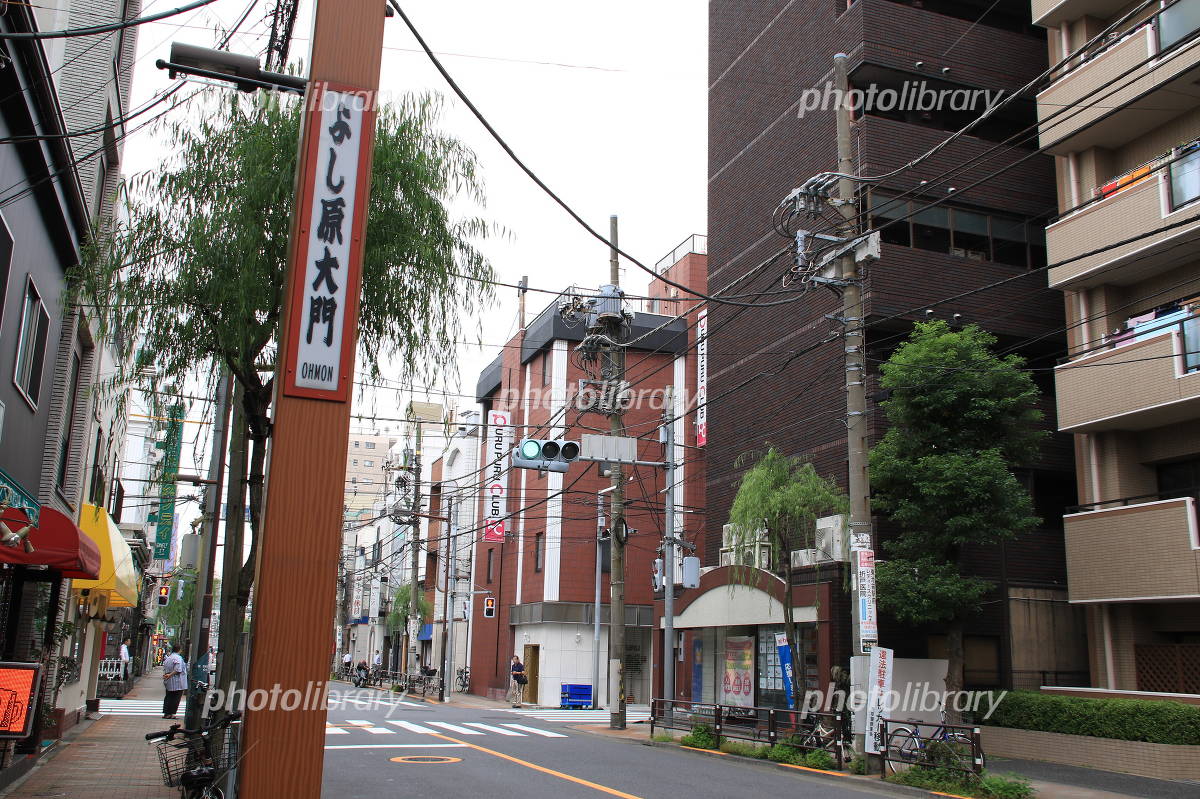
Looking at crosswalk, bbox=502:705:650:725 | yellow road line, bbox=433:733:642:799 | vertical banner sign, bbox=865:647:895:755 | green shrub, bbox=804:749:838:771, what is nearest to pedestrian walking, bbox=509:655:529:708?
crosswalk, bbox=502:705:650:725

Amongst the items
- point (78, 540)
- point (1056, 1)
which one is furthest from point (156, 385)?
point (1056, 1)

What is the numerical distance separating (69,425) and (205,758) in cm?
1091

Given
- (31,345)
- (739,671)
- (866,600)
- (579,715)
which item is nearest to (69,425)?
(31,345)

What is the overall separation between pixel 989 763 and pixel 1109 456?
7616 mm

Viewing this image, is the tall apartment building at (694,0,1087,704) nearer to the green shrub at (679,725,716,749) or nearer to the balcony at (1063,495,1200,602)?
the balcony at (1063,495,1200,602)

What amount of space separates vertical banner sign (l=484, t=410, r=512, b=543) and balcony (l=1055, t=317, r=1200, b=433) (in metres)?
23.2

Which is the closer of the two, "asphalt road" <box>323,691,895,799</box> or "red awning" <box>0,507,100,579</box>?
"red awning" <box>0,507,100,579</box>

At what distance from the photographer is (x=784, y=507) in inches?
773

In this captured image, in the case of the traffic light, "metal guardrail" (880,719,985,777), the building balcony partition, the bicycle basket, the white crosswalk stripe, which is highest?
the building balcony partition

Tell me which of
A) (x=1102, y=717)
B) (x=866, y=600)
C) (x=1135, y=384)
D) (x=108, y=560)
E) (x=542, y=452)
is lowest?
(x=1102, y=717)

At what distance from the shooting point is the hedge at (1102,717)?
626 inches

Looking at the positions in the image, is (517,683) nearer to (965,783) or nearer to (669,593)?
(669,593)

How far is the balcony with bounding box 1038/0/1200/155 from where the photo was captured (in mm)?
18734

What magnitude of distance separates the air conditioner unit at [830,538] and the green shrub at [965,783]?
747 cm
